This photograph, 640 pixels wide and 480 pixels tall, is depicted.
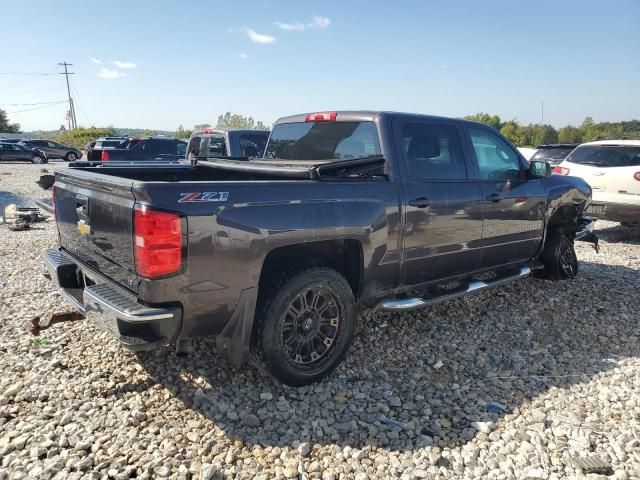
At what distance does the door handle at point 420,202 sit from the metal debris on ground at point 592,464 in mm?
1988

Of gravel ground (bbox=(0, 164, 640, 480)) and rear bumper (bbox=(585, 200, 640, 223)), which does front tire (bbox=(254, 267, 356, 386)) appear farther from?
rear bumper (bbox=(585, 200, 640, 223))

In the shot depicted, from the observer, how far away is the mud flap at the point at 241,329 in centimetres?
295

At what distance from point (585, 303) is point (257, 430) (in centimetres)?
403

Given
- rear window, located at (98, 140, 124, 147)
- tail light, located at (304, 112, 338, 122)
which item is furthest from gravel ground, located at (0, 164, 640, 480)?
rear window, located at (98, 140, 124, 147)

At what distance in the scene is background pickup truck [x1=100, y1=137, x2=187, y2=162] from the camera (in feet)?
43.2

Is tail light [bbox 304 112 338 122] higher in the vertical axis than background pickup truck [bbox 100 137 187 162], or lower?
higher

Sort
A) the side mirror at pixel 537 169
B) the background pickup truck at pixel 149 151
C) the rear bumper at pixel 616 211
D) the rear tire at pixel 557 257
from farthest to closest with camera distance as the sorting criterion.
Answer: the background pickup truck at pixel 149 151 < the rear bumper at pixel 616 211 < the rear tire at pixel 557 257 < the side mirror at pixel 537 169

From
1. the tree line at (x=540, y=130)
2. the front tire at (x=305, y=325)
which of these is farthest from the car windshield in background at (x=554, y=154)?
the tree line at (x=540, y=130)

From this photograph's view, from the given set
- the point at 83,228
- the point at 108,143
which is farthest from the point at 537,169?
the point at 108,143

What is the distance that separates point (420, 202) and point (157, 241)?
212cm

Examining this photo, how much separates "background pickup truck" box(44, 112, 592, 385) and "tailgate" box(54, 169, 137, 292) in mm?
16

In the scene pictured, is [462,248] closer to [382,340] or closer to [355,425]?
[382,340]

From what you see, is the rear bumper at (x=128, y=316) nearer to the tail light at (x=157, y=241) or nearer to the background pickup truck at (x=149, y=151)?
the tail light at (x=157, y=241)

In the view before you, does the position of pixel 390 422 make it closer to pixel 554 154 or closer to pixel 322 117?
pixel 322 117
